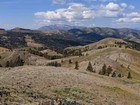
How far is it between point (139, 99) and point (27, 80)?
2019 centimetres

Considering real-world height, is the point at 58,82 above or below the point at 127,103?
above

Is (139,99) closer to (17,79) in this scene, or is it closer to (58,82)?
(58,82)

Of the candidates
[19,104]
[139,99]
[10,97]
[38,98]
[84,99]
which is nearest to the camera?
[19,104]

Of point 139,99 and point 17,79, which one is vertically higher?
point 17,79

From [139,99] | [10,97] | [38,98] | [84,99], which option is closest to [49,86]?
[84,99]

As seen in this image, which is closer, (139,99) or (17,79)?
(17,79)

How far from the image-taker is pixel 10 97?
3228cm

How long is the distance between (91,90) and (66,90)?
628 cm

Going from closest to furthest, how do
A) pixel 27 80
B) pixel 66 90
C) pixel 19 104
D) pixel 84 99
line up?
1. pixel 19 104
2. pixel 84 99
3. pixel 66 90
4. pixel 27 80

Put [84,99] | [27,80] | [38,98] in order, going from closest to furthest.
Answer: [38,98] < [84,99] < [27,80]

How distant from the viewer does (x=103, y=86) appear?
57.2 metres

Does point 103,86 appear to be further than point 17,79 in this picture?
Yes

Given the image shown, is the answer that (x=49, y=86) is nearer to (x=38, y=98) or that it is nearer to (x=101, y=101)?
(x=101, y=101)

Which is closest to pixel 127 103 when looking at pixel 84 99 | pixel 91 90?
pixel 91 90
